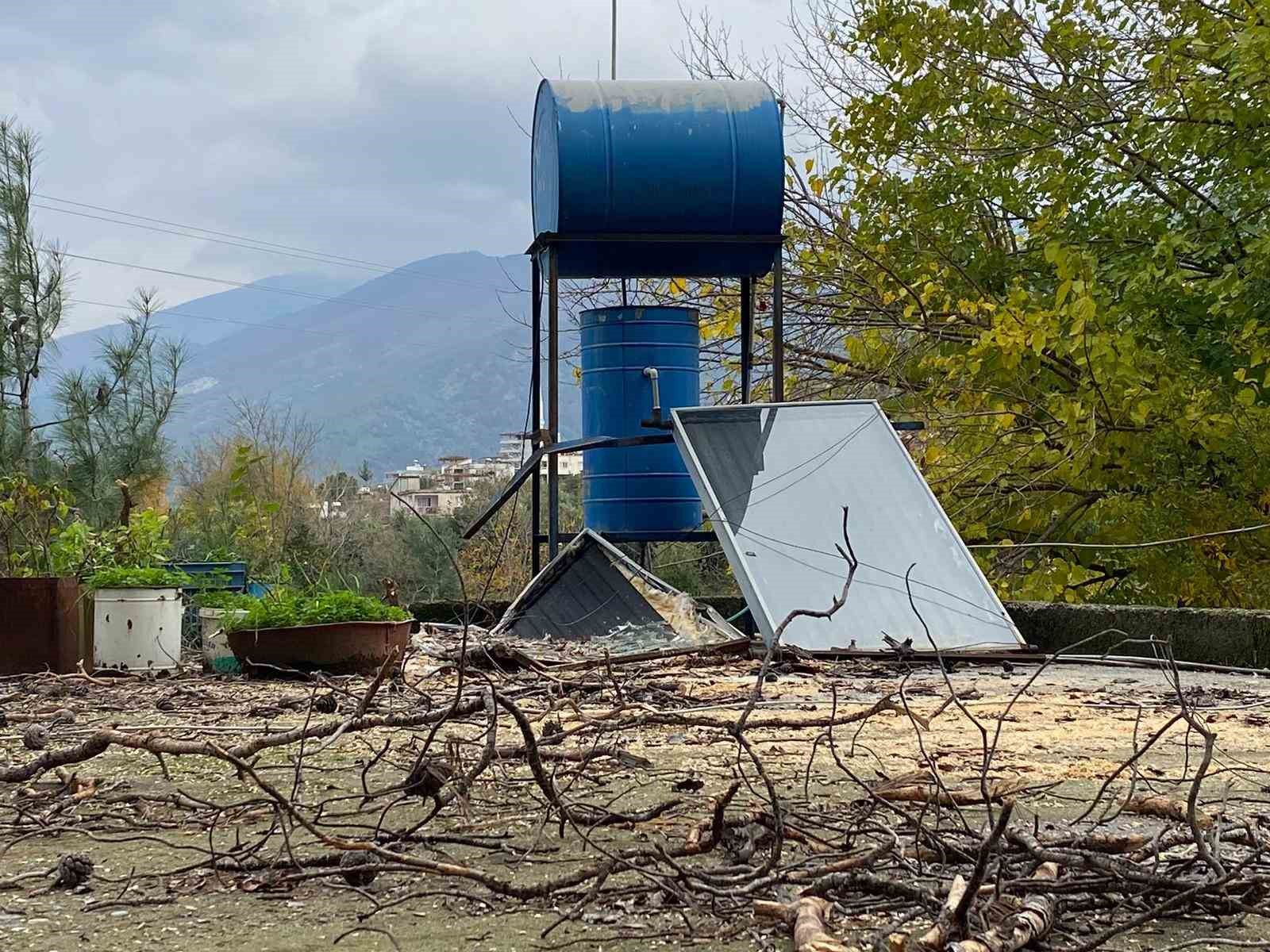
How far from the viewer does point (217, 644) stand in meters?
7.66

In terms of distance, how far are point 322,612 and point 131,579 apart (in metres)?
1.21

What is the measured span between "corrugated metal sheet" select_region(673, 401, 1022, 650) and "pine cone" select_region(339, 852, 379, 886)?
3.90m

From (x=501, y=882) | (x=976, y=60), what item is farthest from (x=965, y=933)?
(x=976, y=60)

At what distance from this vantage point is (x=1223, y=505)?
354 inches

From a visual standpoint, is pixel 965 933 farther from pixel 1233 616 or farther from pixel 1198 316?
pixel 1198 316

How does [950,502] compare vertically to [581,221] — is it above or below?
below

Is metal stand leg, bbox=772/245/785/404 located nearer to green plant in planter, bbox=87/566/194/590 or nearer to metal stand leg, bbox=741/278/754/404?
metal stand leg, bbox=741/278/754/404

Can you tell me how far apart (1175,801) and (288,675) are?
4915 millimetres

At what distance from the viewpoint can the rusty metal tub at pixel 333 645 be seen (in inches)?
265

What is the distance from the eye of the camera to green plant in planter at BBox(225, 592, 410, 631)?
6801 mm

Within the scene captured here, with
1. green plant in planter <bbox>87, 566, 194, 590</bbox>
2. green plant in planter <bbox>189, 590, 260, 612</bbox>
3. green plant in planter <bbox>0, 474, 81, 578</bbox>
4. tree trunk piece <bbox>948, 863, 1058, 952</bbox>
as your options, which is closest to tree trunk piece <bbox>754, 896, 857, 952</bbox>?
tree trunk piece <bbox>948, 863, 1058, 952</bbox>

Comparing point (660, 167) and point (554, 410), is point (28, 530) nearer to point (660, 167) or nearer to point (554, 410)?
point (554, 410)

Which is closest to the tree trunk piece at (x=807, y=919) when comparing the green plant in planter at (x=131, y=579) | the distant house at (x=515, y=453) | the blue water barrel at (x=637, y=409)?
the distant house at (x=515, y=453)

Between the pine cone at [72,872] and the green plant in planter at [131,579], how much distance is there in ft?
15.8
